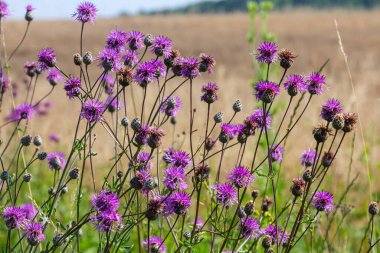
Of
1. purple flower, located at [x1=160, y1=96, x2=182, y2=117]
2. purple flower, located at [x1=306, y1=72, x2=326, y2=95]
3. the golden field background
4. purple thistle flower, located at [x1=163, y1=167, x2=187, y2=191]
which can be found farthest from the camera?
the golden field background

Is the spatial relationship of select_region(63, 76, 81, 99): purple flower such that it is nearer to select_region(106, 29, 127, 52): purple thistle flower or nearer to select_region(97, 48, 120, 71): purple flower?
select_region(97, 48, 120, 71): purple flower

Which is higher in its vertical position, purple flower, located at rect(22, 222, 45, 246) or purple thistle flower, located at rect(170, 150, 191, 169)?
purple thistle flower, located at rect(170, 150, 191, 169)

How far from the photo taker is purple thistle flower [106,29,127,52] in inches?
97.0

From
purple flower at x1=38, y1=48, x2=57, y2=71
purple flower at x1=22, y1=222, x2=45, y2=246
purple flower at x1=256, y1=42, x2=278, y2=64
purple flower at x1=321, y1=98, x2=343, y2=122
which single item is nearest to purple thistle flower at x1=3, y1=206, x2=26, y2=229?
purple flower at x1=22, y1=222, x2=45, y2=246

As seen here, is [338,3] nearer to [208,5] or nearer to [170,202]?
[208,5]

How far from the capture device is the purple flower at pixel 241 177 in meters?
2.20

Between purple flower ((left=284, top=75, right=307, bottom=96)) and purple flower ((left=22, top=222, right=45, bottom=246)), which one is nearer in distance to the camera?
purple flower ((left=22, top=222, right=45, bottom=246))

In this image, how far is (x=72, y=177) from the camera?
234 centimetres

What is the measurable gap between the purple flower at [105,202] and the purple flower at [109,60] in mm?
565

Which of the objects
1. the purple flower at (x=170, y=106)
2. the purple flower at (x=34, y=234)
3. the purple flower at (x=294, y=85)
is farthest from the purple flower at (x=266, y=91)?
the purple flower at (x=34, y=234)

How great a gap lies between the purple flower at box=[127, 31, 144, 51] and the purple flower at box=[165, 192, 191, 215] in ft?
2.46

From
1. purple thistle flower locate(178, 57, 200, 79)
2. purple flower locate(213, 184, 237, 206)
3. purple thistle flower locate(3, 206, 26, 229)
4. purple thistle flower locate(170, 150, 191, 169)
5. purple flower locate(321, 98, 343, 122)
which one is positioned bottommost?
purple thistle flower locate(3, 206, 26, 229)

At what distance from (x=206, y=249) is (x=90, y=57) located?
1.78 metres

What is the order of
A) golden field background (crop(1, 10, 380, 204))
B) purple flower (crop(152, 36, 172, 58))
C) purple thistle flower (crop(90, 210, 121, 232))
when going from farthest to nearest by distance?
golden field background (crop(1, 10, 380, 204)) → purple flower (crop(152, 36, 172, 58)) → purple thistle flower (crop(90, 210, 121, 232))
